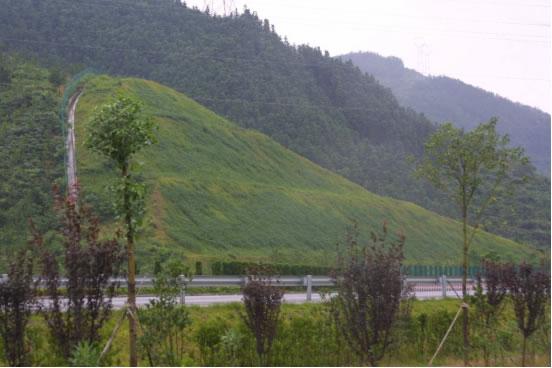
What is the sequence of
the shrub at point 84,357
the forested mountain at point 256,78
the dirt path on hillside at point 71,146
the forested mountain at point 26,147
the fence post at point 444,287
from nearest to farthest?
the shrub at point 84,357 → the fence post at point 444,287 → the forested mountain at point 26,147 → the dirt path on hillside at point 71,146 → the forested mountain at point 256,78

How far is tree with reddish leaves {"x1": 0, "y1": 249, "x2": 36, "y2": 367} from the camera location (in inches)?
354

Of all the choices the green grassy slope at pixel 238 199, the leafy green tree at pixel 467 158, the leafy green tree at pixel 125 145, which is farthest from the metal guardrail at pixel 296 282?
the leafy green tree at pixel 125 145

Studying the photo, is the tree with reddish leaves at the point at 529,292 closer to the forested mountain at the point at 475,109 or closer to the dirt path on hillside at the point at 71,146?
the dirt path on hillside at the point at 71,146

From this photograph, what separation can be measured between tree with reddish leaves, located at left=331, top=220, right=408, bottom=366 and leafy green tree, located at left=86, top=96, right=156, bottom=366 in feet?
11.4

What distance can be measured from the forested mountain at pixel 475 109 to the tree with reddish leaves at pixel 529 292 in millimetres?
110076

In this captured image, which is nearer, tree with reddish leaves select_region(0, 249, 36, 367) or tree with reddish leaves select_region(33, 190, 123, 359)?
tree with reddish leaves select_region(33, 190, 123, 359)

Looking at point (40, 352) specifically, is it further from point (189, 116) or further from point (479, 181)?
point (189, 116)

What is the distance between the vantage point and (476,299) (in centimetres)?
1507

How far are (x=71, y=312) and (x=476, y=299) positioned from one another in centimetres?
922

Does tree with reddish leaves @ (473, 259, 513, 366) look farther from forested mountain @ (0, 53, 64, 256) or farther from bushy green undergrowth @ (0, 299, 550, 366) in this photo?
forested mountain @ (0, 53, 64, 256)

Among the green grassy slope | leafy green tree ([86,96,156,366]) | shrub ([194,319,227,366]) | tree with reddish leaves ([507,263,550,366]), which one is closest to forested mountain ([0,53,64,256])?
the green grassy slope

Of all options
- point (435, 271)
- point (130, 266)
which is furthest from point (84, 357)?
point (435, 271)

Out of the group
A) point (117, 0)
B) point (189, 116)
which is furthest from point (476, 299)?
point (117, 0)

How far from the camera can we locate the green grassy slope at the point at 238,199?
3331cm
